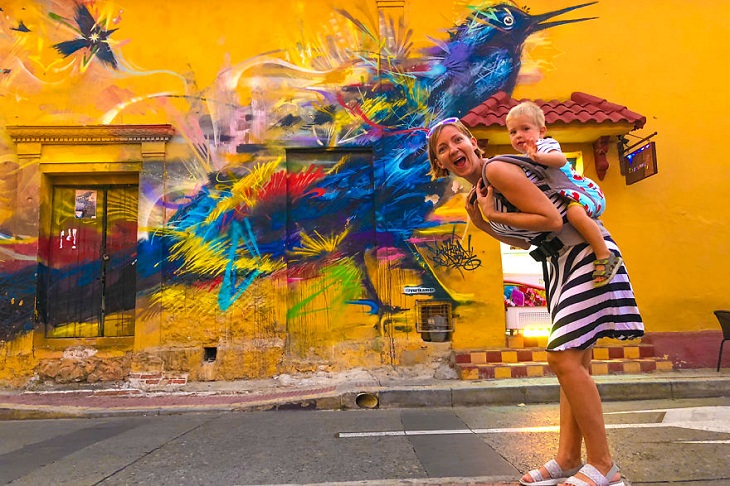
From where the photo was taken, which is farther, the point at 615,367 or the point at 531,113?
the point at 615,367

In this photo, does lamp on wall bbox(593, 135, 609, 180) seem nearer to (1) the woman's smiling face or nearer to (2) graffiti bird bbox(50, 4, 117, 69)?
(1) the woman's smiling face

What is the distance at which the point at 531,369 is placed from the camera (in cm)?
691

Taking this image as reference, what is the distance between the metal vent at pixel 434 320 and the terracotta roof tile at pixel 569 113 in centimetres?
271

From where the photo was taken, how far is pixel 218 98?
307 inches

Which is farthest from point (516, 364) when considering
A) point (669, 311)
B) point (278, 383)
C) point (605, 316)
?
point (605, 316)

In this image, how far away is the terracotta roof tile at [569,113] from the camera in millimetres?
7000

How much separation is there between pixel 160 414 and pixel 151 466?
2630 millimetres

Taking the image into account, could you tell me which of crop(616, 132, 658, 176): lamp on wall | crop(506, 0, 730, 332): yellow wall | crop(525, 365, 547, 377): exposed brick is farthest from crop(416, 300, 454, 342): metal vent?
crop(616, 132, 658, 176): lamp on wall

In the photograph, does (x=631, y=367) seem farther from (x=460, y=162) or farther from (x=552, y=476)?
(x=460, y=162)

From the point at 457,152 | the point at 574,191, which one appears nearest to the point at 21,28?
the point at 457,152

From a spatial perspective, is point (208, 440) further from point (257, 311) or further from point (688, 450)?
point (688, 450)

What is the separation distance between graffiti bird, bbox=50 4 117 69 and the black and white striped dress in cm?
793

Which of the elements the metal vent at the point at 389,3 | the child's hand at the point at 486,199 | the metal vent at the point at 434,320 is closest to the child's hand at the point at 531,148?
the child's hand at the point at 486,199
